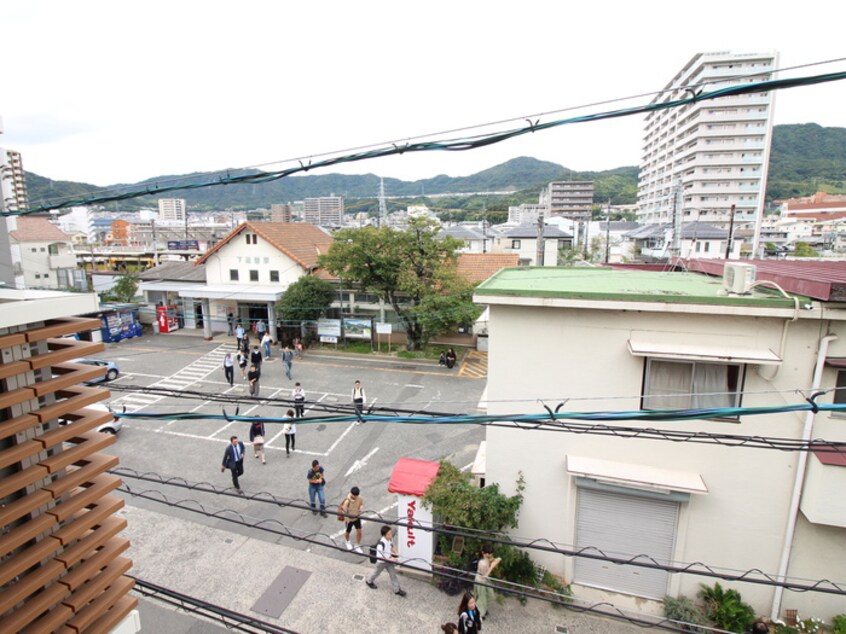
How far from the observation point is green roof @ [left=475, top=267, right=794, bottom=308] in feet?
23.6

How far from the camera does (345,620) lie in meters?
7.54

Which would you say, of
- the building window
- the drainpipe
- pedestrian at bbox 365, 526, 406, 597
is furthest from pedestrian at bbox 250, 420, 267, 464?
the drainpipe

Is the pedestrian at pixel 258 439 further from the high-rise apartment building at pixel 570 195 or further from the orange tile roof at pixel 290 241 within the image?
the high-rise apartment building at pixel 570 195

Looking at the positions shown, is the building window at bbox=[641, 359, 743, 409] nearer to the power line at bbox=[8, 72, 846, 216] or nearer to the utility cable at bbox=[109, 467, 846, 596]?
the utility cable at bbox=[109, 467, 846, 596]

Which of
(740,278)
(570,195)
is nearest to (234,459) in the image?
(740,278)

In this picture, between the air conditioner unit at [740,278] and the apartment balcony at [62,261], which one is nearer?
the air conditioner unit at [740,278]

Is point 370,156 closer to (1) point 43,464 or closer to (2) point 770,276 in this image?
(1) point 43,464

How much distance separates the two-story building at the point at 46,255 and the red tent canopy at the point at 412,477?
1549 inches

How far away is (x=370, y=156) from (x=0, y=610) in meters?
3.85

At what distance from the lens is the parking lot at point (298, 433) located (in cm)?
1102

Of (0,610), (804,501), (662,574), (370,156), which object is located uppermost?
(370,156)

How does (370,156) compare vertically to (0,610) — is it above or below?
above

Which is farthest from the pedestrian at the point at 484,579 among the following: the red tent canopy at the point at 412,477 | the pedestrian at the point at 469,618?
the red tent canopy at the point at 412,477

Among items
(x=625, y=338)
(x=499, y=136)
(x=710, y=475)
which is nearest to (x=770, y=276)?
(x=625, y=338)
